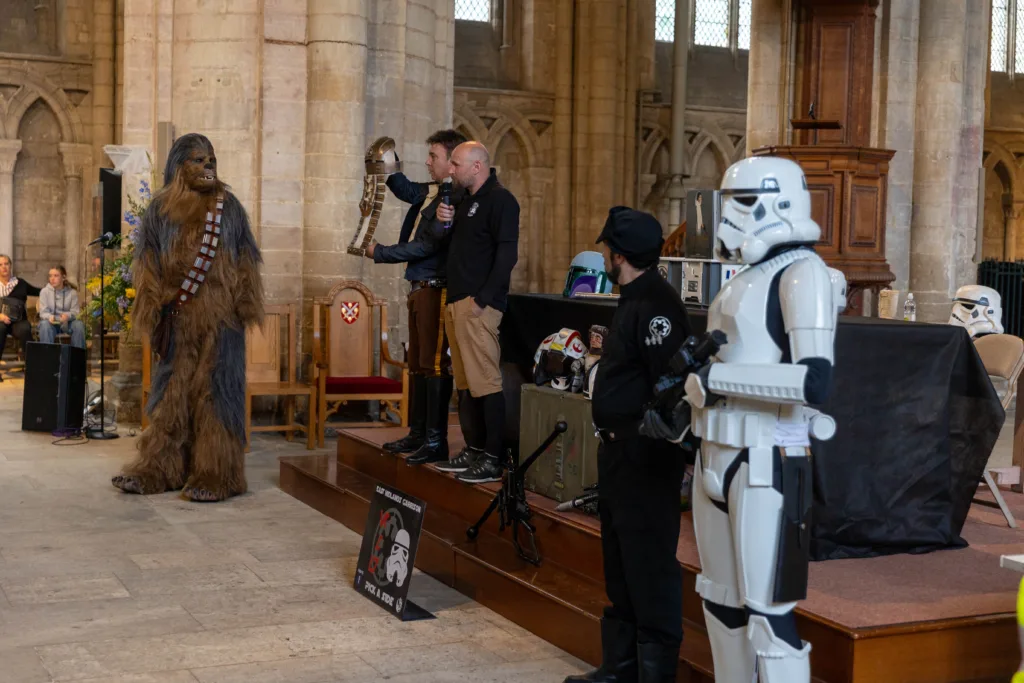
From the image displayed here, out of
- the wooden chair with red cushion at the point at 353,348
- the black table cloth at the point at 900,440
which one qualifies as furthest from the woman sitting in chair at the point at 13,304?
the black table cloth at the point at 900,440

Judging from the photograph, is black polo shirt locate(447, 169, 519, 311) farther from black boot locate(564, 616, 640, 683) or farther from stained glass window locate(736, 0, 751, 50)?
stained glass window locate(736, 0, 751, 50)

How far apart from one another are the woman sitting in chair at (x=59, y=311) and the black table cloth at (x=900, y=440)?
964cm

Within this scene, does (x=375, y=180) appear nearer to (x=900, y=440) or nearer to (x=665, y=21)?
(x=900, y=440)

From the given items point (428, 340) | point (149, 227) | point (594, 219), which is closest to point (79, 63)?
point (594, 219)

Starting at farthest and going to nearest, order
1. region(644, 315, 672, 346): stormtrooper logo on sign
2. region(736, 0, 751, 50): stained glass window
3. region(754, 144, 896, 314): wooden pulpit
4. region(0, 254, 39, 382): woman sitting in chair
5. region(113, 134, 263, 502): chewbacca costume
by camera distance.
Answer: region(736, 0, 751, 50): stained glass window, region(0, 254, 39, 382): woman sitting in chair, region(754, 144, 896, 314): wooden pulpit, region(113, 134, 263, 502): chewbacca costume, region(644, 315, 672, 346): stormtrooper logo on sign

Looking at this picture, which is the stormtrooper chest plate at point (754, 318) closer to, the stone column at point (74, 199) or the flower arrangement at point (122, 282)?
the flower arrangement at point (122, 282)

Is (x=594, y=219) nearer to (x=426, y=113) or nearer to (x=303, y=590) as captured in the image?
(x=426, y=113)

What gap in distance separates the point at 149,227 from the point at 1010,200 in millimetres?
18656

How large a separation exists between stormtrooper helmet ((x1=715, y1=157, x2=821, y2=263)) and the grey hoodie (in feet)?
36.1

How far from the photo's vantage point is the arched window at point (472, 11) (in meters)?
18.4

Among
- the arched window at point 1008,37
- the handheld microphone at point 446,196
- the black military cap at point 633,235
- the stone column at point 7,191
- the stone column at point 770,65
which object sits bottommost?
the black military cap at point 633,235

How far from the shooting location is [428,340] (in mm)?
6191

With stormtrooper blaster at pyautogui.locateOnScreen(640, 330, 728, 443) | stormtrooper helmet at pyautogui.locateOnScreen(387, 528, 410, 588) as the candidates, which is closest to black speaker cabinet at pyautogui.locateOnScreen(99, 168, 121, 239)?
stormtrooper helmet at pyautogui.locateOnScreen(387, 528, 410, 588)

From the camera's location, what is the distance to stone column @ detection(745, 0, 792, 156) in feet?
41.9
